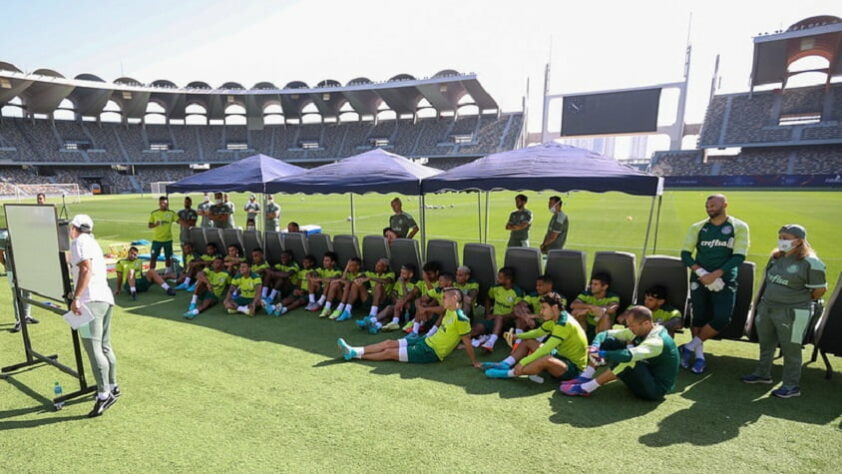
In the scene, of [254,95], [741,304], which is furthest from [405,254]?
[254,95]

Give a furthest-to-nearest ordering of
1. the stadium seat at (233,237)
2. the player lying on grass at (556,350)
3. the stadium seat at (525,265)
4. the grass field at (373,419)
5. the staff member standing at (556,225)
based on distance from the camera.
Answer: the stadium seat at (233,237), the staff member standing at (556,225), the stadium seat at (525,265), the player lying on grass at (556,350), the grass field at (373,419)

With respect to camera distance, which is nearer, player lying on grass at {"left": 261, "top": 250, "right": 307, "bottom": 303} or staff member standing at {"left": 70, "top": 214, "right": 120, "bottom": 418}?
staff member standing at {"left": 70, "top": 214, "right": 120, "bottom": 418}

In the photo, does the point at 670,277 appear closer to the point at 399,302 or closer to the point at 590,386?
the point at 590,386

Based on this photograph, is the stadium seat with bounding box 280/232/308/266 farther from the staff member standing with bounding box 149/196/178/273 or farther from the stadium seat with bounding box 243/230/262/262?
the staff member standing with bounding box 149/196/178/273

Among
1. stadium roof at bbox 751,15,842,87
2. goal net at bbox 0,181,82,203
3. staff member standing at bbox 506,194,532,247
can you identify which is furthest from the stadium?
stadium roof at bbox 751,15,842,87

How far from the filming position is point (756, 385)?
4527mm

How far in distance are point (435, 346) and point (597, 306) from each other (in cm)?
213

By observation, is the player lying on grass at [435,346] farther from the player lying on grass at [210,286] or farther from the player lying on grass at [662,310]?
the player lying on grass at [210,286]

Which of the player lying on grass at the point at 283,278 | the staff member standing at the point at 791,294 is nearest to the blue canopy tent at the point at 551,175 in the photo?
the staff member standing at the point at 791,294

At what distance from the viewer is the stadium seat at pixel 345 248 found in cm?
754

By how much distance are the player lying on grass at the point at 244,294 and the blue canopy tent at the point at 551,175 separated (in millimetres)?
3282

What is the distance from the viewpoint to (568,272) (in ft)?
19.2

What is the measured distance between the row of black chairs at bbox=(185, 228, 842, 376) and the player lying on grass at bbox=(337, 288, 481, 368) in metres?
1.48

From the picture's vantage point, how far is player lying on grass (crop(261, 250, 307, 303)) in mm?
7711
